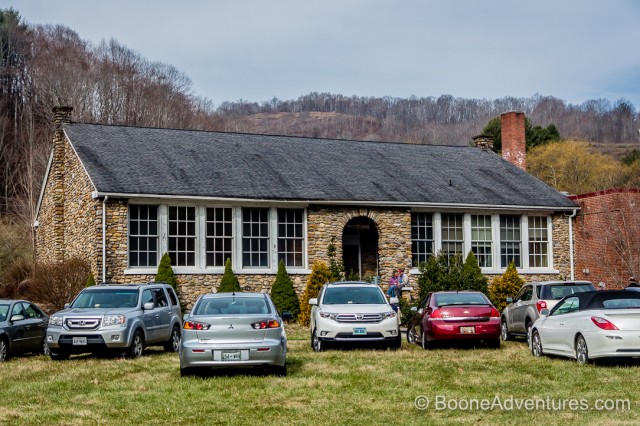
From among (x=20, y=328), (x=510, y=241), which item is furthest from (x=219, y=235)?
(x=510, y=241)

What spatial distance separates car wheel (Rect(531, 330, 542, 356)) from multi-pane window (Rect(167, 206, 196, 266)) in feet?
45.1

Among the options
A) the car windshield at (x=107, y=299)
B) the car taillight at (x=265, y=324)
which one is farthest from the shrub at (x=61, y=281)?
the car taillight at (x=265, y=324)

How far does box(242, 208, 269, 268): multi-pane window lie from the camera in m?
30.3

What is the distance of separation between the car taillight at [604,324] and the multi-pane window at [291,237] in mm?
16132

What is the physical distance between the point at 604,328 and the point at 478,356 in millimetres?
3487

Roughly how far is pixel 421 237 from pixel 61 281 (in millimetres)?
12498

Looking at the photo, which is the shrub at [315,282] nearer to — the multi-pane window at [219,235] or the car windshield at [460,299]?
the multi-pane window at [219,235]

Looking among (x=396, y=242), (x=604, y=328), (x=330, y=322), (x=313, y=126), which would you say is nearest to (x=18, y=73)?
(x=313, y=126)

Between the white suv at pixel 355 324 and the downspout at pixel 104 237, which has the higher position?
the downspout at pixel 104 237

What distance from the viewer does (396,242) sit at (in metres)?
31.8

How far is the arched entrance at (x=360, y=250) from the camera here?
3272 cm

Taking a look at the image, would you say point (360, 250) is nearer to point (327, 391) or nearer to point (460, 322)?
point (460, 322)

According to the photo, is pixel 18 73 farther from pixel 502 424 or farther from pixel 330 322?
pixel 502 424

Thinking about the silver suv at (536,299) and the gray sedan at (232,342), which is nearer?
the gray sedan at (232,342)
